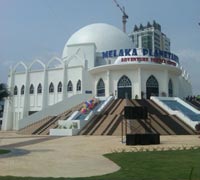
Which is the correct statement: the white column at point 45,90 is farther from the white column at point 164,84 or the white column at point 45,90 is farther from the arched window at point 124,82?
the white column at point 164,84

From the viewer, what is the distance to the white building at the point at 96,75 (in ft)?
157

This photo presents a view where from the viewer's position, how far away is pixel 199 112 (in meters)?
40.9

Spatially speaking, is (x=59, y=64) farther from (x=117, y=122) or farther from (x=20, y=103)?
(x=117, y=122)

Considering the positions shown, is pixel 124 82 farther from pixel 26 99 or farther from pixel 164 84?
pixel 26 99

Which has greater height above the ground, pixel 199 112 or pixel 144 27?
pixel 144 27

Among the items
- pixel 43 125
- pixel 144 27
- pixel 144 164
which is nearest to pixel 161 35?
pixel 144 27

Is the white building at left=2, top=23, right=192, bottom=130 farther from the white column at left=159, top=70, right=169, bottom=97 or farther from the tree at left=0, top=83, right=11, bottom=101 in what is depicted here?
the tree at left=0, top=83, right=11, bottom=101

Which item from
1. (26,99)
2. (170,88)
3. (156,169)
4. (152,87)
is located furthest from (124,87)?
(156,169)

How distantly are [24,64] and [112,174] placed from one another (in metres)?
50.4

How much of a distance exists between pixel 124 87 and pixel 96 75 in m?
5.43

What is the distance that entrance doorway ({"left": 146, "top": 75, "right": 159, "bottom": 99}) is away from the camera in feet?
159

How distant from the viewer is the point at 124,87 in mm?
48469

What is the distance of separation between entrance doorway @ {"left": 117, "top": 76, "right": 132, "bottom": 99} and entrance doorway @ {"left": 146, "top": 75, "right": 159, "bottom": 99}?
2625 millimetres

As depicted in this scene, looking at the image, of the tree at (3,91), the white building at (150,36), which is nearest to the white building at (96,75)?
the tree at (3,91)
